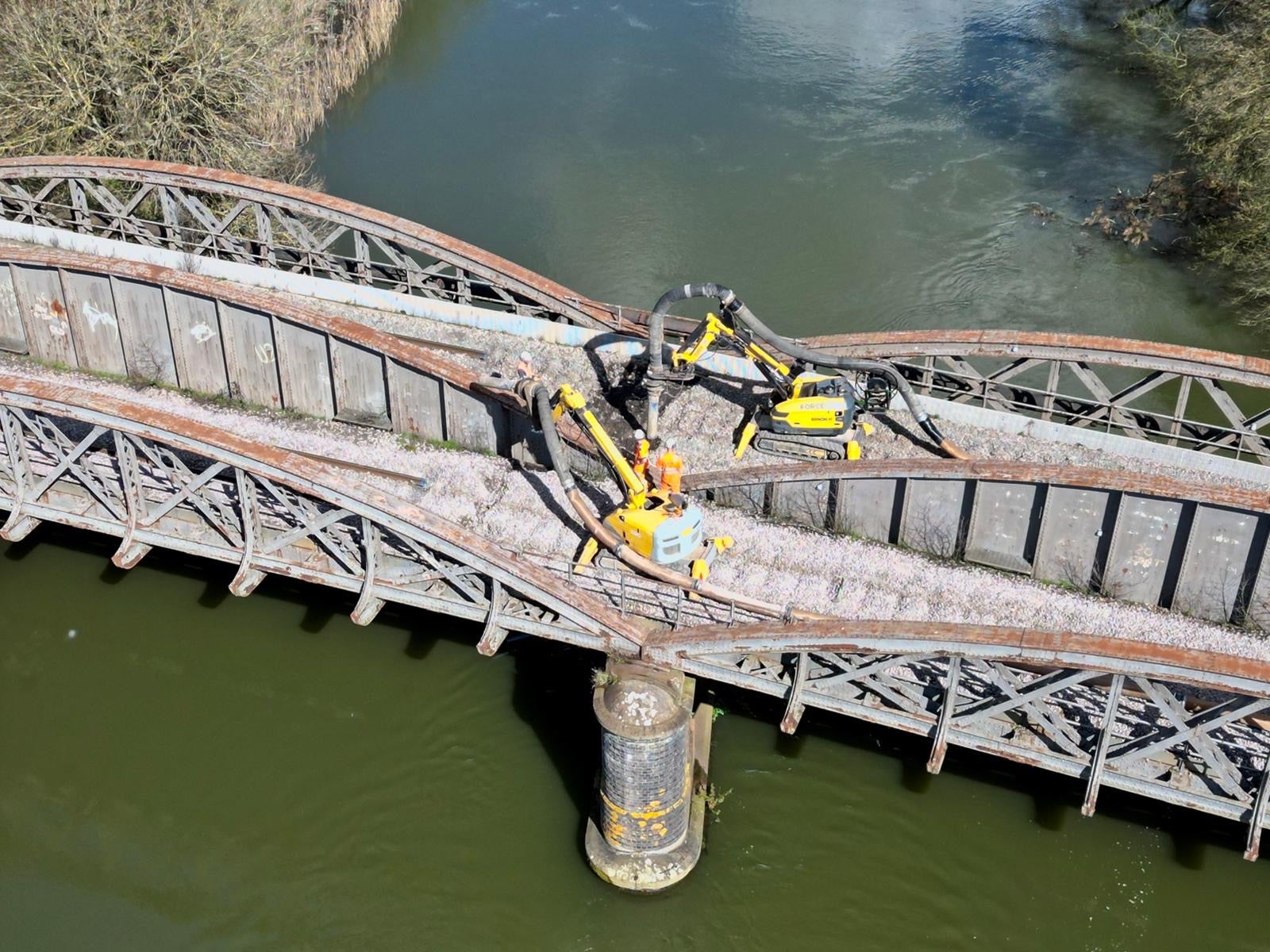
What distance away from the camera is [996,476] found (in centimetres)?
1692

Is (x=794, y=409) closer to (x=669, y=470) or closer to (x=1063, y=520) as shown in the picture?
(x=669, y=470)

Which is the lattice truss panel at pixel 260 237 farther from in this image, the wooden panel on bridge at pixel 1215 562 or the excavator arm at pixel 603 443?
the wooden panel on bridge at pixel 1215 562

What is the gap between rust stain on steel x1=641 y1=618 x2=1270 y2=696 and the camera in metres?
13.1

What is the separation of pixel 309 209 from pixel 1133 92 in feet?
95.4

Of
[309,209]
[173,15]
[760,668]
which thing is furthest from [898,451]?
[173,15]

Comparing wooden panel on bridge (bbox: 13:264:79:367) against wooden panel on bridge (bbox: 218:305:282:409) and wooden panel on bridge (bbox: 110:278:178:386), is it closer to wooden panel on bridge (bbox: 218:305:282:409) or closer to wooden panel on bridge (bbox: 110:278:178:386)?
wooden panel on bridge (bbox: 110:278:178:386)

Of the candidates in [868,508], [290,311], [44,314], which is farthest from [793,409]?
[44,314]

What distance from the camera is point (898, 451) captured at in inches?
766

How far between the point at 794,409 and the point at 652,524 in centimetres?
358

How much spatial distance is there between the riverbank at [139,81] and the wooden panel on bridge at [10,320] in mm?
7104

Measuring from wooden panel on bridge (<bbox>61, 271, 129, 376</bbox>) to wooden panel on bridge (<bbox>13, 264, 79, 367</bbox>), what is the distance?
0.17 m

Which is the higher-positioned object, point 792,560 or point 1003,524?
point 1003,524

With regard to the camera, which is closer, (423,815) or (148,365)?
(423,815)

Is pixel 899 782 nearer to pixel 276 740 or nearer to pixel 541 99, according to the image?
pixel 276 740
